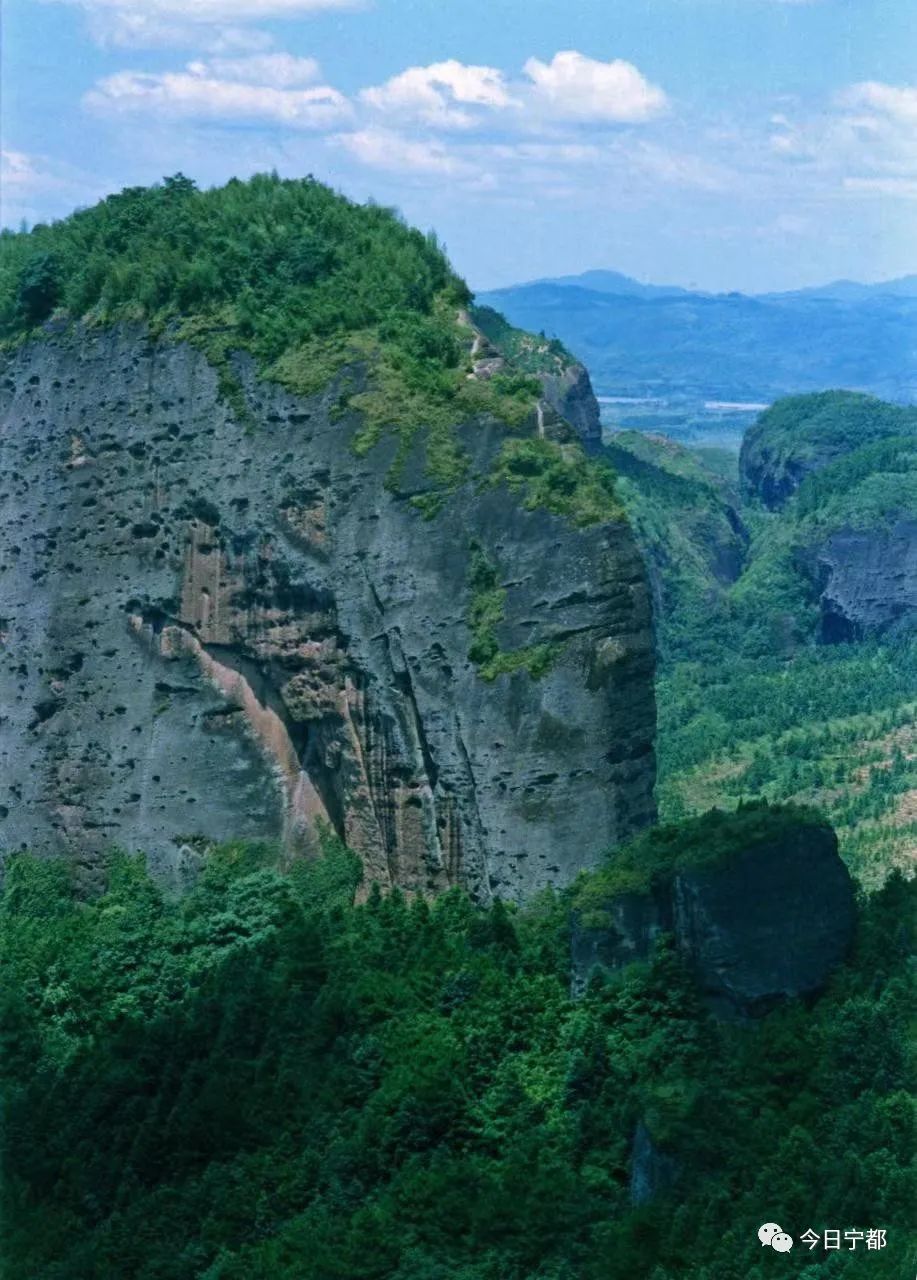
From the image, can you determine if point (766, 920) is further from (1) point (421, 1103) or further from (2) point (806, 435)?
(2) point (806, 435)

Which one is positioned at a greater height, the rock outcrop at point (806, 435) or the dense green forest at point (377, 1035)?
the rock outcrop at point (806, 435)

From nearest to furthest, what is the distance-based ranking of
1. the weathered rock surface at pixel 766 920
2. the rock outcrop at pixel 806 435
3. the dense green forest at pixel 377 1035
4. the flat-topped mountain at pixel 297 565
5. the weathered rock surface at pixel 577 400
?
the dense green forest at pixel 377 1035 < the weathered rock surface at pixel 766 920 < the flat-topped mountain at pixel 297 565 < the weathered rock surface at pixel 577 400 < the rock outcrop at pixel 806 435

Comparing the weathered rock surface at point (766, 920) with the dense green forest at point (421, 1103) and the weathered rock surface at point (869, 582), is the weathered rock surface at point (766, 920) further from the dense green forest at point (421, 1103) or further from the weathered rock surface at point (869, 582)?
the weathered rock surface at point (869, 582)

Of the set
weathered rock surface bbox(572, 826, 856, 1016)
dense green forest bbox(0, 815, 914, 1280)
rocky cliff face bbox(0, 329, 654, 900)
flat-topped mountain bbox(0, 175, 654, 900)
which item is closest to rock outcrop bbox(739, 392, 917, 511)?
flat-topped mountain bbox(0, 175, 654, 900)

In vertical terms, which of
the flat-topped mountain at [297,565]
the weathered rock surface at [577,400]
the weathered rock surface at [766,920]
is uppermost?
the weathered rock surface at [577,400]

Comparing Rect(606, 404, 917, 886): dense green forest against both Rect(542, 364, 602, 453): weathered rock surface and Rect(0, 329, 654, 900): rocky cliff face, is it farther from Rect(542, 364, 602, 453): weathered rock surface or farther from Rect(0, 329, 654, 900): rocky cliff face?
Rect(0, 329, 654, 900): rocky cliff face

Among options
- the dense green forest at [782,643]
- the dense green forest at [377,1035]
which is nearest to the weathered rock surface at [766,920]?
the dense green forest at [377,1035]

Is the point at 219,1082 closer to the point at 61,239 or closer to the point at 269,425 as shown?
the point at 269,425

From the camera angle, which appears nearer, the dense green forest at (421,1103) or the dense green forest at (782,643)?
the dense green forest at (421,1103)
